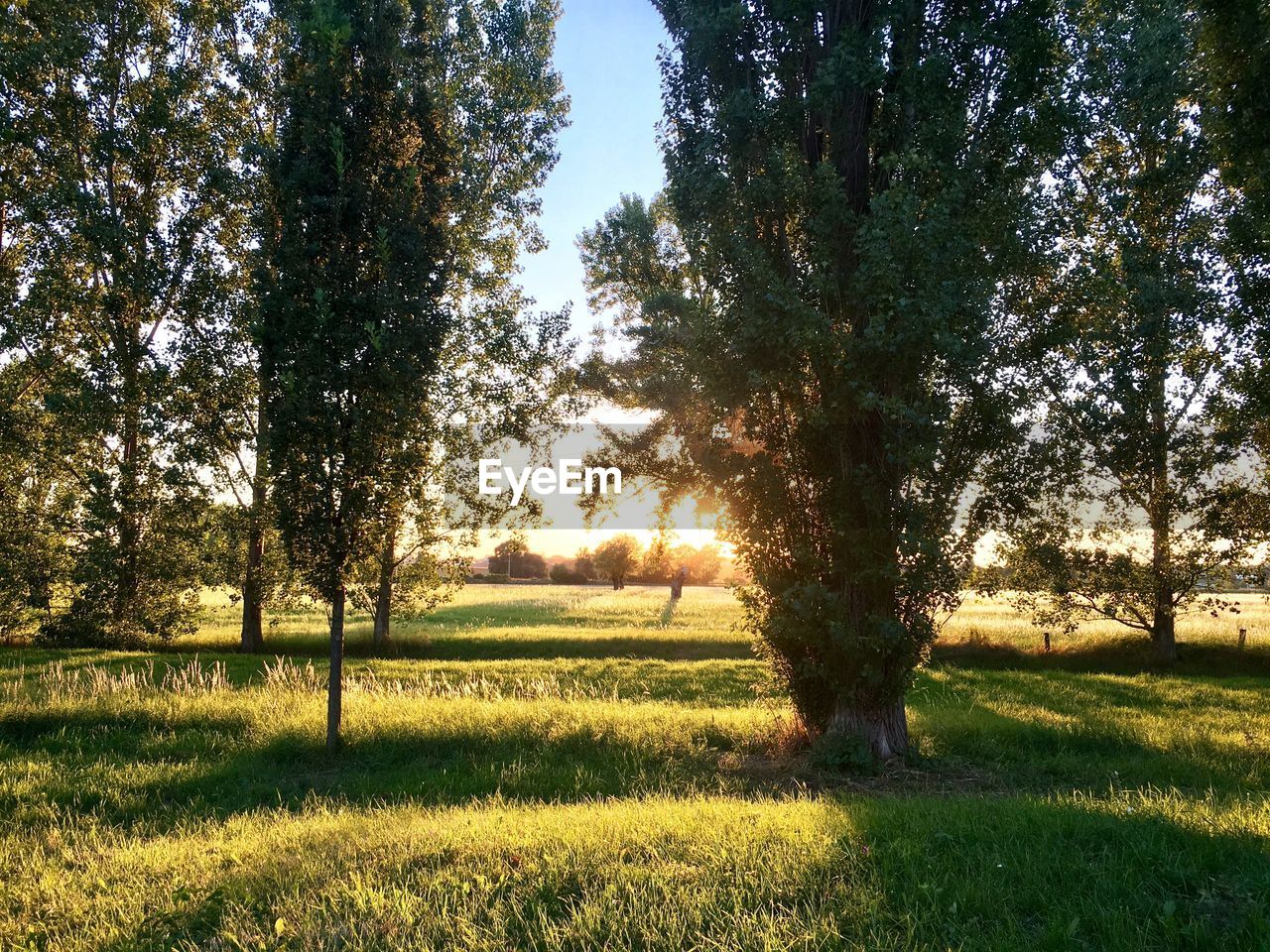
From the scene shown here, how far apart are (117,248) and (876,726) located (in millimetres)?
18868

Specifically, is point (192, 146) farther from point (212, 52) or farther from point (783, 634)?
point (783, 634)

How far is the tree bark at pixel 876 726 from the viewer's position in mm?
9891

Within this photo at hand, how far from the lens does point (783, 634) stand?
32.7 feet

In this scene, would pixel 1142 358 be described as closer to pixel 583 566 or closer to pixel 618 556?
pixel 618 556

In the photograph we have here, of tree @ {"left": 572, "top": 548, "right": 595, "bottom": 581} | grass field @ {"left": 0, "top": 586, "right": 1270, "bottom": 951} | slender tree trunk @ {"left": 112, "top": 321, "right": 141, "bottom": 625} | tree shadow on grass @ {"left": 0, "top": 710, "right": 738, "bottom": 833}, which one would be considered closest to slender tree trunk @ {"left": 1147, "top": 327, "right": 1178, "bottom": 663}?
grass field @ {"left": 0, "top": 586, "right": 1270, "bottom": 951}

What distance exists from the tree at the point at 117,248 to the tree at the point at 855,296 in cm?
1285

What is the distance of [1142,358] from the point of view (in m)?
16.4

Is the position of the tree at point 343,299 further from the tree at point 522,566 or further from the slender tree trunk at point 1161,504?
the tree at point 522,566

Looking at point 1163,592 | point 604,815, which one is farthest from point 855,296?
point 1163,592

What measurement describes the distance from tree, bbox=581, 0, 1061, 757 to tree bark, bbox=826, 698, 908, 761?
30mm

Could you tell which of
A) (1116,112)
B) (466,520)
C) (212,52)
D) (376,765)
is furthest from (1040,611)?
(212,52)

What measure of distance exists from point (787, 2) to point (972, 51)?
2.78 meters

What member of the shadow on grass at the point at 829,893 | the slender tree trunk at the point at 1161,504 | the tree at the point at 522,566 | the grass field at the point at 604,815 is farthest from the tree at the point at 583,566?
the shadow on grass at the point at 829,893

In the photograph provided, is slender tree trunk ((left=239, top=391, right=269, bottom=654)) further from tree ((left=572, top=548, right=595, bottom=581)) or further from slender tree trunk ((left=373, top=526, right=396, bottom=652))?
tree ((left=572, top=548, right=595, bottom=581))
